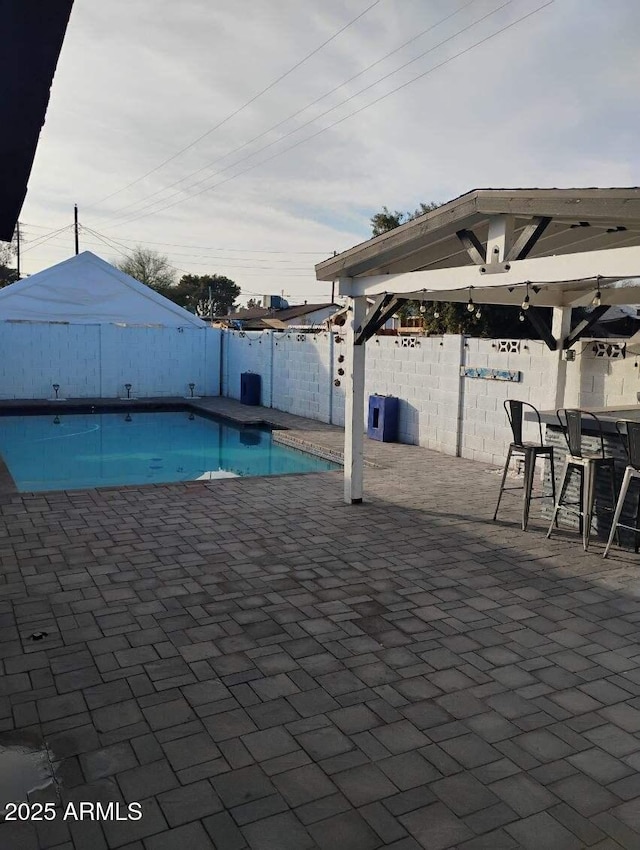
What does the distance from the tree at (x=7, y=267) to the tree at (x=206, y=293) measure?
9348 millimetres

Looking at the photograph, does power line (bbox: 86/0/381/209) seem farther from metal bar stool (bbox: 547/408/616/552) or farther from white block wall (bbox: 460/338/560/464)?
metal bar stool (bbox: 547/408/616/552)

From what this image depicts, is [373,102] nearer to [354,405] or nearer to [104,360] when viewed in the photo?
[104,360]

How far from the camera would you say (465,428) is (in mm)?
9875

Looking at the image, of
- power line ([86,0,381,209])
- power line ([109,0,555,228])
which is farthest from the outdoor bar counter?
power line ([86,0,381,209])

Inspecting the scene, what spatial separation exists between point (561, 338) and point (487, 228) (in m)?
2.44

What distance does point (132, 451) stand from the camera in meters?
12.3

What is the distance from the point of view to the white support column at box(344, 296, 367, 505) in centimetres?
707

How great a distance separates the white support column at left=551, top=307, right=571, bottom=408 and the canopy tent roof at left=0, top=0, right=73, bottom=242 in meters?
6.35

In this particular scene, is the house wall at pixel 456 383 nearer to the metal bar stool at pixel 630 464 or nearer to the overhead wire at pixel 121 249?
the metal bar stool at pixel 630 464

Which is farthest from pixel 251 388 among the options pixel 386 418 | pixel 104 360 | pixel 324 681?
pixel 324 681

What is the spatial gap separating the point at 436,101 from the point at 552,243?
20.5ft

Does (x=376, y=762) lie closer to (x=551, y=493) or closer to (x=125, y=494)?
(x=551, y=493)

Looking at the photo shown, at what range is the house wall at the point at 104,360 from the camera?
662 inches

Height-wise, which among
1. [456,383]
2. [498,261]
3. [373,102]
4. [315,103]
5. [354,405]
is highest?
[315,103]
